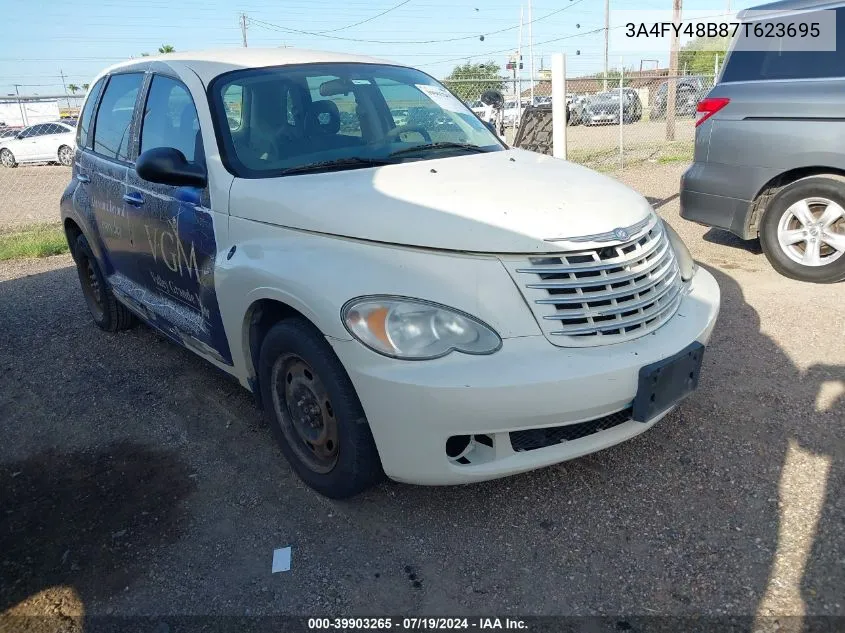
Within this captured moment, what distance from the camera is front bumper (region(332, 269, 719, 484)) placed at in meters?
2.36

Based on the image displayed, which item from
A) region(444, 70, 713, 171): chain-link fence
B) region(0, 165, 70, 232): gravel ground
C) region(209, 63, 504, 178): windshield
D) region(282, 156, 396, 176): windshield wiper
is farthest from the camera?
region(444, 70, 713, 171): chain-link fence

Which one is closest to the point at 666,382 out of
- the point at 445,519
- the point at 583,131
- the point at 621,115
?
the point at 445,519

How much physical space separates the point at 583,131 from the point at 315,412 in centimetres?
2049

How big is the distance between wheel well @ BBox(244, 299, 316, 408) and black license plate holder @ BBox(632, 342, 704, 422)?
1.40m

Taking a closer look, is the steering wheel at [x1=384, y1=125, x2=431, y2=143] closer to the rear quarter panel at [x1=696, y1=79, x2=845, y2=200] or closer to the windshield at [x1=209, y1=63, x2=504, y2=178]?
the windshield at [x1=209, y1=63, x2=504, y2=178]

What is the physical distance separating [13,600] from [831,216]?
552 centimetres

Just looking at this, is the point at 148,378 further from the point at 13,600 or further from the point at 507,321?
the point at 507,321

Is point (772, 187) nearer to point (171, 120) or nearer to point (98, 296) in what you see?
point (171, 120)

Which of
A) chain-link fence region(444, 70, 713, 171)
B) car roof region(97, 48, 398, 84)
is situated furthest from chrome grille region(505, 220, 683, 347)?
chain-link fence region(444, 70, 713, 171)

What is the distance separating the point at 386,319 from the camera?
8.04ft

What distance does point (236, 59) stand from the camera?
377cm

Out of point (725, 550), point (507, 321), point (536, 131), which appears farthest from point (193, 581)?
point (536, 131)

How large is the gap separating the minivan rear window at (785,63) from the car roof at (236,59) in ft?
9.90

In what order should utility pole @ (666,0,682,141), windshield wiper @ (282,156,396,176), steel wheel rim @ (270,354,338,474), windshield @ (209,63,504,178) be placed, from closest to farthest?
steel wheel rim @ (270,354,338,474) < windshield wiper @ (282,156,396,176) < windshield @ (209,63,504,178) < utility pole @ (666,0,682,141)
